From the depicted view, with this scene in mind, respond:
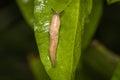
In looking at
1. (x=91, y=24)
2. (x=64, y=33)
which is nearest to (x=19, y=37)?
(x=91, y=24)

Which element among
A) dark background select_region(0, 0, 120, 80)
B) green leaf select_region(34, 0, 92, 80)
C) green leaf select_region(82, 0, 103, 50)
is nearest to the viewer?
green leaf select_region(34, 0, 92, 80)

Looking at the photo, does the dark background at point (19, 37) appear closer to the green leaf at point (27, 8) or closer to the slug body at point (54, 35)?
the green leaf at point (27, 8)

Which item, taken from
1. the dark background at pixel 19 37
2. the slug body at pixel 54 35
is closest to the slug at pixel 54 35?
the slug body at pixel 54 35

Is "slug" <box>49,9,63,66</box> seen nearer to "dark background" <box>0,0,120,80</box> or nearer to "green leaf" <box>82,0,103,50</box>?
"green leaf" <box>82,0,103,50</box>

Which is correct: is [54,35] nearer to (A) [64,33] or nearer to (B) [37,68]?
(A) [64,33]

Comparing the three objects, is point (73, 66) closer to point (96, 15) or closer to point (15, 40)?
point (96, 15)

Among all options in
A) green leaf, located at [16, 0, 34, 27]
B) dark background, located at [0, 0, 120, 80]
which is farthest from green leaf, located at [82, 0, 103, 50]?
dark background, located at [0, 0, 120, 80]

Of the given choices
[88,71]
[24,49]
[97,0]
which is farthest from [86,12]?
[24,49]
